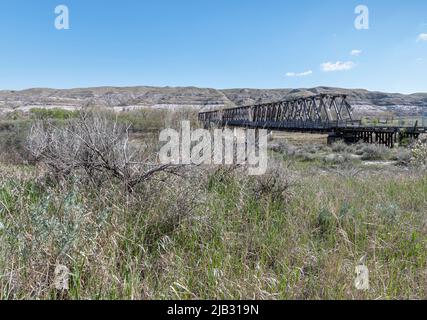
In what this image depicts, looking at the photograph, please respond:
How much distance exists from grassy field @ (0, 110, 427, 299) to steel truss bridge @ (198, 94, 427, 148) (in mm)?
13999

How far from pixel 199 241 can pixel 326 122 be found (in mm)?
31399

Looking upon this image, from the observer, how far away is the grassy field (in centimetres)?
204

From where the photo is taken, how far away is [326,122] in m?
30.6

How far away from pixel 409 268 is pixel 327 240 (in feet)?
2.56

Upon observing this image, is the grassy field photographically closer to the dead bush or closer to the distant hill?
the dead bush

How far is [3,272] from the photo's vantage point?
1.88 meters

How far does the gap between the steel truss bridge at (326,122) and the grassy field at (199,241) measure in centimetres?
1400

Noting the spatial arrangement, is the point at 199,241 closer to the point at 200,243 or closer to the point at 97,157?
the point at 200,243

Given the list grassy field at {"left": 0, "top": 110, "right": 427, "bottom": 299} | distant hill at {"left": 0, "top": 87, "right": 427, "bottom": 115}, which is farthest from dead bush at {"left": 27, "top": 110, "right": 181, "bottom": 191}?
distant hill at {"left": 0, "top": 87, "right": 427, "bottom": 115}

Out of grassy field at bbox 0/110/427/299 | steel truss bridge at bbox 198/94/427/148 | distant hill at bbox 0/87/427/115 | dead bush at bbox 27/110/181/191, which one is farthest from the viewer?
distant hill at bbox 0/87/427/115

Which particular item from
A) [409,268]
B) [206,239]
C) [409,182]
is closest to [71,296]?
[206,239]

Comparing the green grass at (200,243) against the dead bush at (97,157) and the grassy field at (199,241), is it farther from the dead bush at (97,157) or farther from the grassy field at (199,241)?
the dead bush at (97,157)

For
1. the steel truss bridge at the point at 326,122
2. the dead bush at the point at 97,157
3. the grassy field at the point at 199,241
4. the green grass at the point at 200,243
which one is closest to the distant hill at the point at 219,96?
the steel truss bridge at the point at 326,122

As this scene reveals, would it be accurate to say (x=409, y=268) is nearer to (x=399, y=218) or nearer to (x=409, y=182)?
(x=399, y=218)
